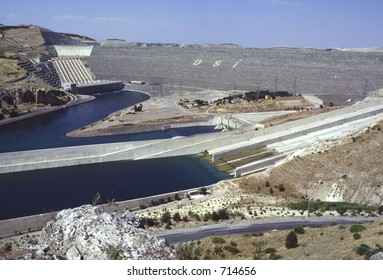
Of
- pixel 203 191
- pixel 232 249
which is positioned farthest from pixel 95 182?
pixel 232 249

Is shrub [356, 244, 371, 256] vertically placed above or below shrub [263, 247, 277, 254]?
above

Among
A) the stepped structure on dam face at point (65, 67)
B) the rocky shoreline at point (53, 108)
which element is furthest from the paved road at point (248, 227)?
the stepped structure on dam face at point (65, 67)

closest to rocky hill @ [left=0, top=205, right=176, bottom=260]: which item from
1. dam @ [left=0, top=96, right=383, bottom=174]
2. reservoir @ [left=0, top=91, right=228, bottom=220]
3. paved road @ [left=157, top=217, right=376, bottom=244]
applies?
paved road @ [left=157, top=217, right=376, bottom=244]

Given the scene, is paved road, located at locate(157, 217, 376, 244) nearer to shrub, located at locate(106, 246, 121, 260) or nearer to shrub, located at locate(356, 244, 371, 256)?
shrub, located at locate(356, 244, 371, 256)

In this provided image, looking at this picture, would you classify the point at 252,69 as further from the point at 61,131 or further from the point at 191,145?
the point at 191,145

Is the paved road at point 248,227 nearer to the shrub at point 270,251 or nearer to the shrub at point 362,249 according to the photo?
the shrub at point 270,251
